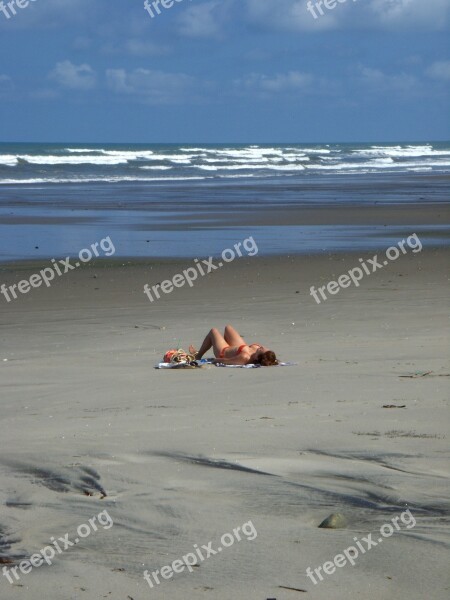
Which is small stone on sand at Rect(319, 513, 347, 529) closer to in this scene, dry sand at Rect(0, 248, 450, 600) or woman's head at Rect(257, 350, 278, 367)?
dry sand at Rect(0, 248, 450, 600)

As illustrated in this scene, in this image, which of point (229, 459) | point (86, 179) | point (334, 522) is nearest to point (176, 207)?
point (86, 179)

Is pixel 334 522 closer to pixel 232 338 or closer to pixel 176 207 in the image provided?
pixel 232 338

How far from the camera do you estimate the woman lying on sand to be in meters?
7.95

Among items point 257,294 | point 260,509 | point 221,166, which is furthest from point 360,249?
point 221,166

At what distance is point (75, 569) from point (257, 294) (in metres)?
9.15

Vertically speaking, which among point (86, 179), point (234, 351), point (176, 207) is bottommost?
point (234, 351)

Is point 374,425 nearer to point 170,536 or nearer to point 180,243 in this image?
point 170,536

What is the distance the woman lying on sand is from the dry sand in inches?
7.7

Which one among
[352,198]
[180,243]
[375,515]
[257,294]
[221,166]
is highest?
[221,166]

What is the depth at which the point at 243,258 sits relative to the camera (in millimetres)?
16609

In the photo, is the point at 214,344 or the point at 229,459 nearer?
the point at 229,459

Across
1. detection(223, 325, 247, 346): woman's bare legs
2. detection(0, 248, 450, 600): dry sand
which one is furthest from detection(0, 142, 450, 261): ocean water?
detection(0, 248, 450, 600): dry sand

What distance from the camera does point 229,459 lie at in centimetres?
521

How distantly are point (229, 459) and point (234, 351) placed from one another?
313 cm
